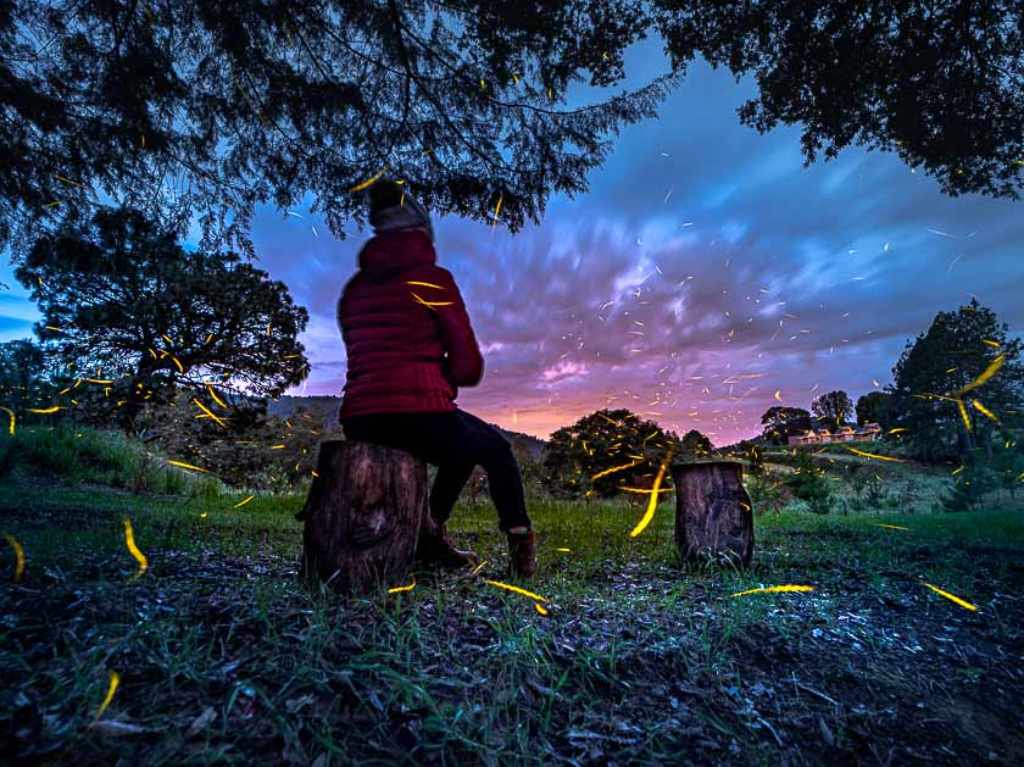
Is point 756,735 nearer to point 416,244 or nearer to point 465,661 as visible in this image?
point 465,661

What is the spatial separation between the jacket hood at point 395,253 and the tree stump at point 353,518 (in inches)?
38.1

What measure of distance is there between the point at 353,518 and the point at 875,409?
4348 cm

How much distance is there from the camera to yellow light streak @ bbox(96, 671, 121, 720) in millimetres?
1438

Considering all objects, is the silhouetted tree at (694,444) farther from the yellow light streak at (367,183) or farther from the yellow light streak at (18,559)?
the yellow light streak at (18,559)

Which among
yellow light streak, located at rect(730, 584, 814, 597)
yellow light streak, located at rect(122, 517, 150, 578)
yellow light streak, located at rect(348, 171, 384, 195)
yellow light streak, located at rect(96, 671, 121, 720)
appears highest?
yellow light streak, located at rect(348, 171, 384, 195)

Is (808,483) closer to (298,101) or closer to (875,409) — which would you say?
(298,101)

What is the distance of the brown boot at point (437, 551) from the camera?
3.43 metres

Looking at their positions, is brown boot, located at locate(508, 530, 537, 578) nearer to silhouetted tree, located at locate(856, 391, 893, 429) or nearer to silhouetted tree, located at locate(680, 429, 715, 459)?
silhouetted tree, located at locate(680, 429, 715, 459)

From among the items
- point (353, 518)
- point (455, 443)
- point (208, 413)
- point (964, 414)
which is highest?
point (208, 413)

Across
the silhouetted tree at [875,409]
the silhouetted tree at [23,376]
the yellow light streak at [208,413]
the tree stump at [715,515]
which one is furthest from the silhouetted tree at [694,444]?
the silhouetted tree at [875,409]

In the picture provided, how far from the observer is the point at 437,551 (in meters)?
3.46

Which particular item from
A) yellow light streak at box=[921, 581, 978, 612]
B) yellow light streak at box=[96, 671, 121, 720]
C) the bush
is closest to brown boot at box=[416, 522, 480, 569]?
yellow light streak at box=[96, 671, 121, 720]

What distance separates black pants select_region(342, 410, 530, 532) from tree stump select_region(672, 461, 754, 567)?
4.86ft

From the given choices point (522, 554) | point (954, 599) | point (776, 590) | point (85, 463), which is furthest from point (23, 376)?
point (954, 599)
